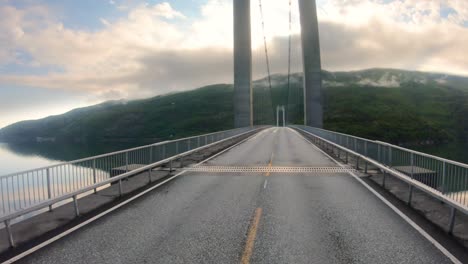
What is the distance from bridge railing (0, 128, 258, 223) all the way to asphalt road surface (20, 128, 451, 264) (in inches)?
50.4

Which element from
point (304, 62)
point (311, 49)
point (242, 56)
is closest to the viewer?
point (311, 49)

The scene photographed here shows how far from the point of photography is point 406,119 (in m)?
195

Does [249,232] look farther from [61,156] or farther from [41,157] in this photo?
[41,157]

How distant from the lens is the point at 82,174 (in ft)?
33.1

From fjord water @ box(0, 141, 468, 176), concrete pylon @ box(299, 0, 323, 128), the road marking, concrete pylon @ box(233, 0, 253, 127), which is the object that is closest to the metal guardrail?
the road marking

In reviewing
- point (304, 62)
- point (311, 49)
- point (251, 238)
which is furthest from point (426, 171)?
point (304, 62)

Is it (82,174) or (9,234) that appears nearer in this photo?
(9,234)

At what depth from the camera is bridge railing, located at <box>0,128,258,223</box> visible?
742cm

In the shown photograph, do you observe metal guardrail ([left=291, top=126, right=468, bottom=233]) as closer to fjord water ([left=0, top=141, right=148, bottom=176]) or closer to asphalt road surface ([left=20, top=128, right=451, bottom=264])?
asphalt road surface ([left=20, top=128, right=451, bottom=264])

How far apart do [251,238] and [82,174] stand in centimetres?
596

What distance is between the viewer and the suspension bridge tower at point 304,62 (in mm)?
43938

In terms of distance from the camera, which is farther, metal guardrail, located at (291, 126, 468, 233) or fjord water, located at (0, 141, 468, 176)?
fjord water, located at (0, 141, 468, 176)

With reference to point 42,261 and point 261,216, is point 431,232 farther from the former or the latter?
point 42,261

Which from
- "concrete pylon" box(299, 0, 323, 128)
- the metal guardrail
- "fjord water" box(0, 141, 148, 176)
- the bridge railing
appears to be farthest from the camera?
"fjord water" box(0, 141, 148, 176)
